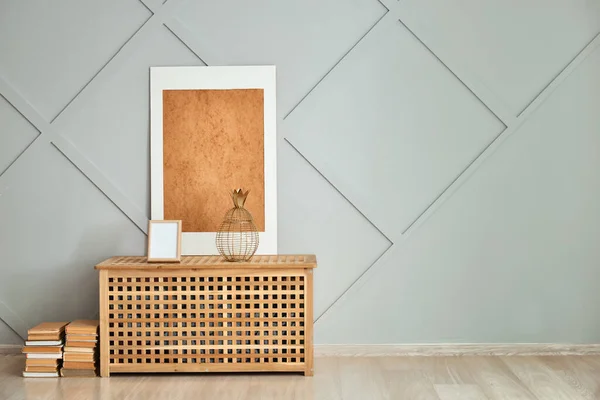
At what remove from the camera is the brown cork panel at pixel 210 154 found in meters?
3.88

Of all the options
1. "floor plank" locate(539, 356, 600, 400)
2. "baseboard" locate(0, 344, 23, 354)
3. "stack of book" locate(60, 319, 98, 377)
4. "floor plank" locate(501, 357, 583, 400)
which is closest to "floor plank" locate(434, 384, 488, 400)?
"floor plank" locate(501, 357, 583, 400)

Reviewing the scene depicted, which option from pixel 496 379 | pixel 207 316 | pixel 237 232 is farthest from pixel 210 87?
pixel 496 379

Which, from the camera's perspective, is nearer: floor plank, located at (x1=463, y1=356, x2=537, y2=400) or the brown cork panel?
floor plank, located at (x1=463, y1=356, x2=537, y2=400)

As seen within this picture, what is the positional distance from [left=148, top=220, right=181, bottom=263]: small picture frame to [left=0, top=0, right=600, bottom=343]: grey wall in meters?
0.28

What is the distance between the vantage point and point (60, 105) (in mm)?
3916

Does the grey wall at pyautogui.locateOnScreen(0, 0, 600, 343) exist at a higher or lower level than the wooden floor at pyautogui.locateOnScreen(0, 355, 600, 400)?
higher

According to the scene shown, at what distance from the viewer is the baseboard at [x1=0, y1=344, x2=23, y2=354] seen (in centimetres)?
395

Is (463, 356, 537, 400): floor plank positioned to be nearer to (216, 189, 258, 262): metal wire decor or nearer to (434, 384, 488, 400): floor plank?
(434, 384, 488, 400): floor plank

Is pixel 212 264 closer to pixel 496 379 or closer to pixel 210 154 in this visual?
pixel 210 154

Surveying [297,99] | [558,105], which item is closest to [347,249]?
[297,99]

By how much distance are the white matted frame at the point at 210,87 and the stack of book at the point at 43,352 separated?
31.7 inches

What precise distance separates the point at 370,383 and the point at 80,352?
147 cm

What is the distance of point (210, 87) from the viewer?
12.7 feet

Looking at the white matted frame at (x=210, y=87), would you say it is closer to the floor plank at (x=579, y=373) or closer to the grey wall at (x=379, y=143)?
the grey wall at (x=379, y=143)
